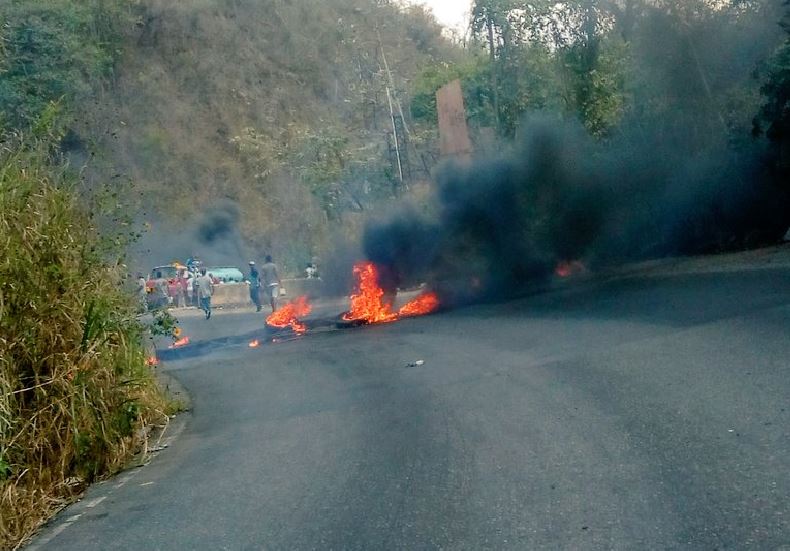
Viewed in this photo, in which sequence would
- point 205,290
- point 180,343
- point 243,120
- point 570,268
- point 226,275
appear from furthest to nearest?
1. point 243,120
2. point 226,275
3. point 205,290
4. point 570,268
5. point 180,343

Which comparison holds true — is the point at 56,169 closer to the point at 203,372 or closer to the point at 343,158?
the point at 203,372

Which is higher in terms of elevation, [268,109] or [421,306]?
[268,109]

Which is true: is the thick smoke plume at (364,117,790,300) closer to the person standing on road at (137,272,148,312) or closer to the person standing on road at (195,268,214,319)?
the person standing on road at (195,268,214,319)

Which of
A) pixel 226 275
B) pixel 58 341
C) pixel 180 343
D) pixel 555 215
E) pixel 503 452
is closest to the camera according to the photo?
pixel 503 452

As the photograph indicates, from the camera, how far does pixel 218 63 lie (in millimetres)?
52719

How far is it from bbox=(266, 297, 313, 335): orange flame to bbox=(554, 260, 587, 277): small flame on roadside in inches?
263

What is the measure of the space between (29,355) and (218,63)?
46408 mm

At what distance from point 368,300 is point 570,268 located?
543 centimetres

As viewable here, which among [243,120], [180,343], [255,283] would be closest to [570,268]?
[180,343]

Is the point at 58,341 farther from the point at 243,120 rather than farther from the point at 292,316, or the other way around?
the point at 243,120

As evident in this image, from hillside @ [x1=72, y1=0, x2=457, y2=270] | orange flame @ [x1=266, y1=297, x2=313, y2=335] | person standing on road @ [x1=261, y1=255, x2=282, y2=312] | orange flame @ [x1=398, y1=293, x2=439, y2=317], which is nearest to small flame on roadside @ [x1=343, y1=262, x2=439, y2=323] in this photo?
orange flame @ [x1=398, y1=293, x2=439, y2=317]

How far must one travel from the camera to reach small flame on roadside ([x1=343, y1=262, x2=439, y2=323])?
2334 centimetres

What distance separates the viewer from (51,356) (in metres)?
8.55

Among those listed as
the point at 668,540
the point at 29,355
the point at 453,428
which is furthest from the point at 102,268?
the point at 668,540
